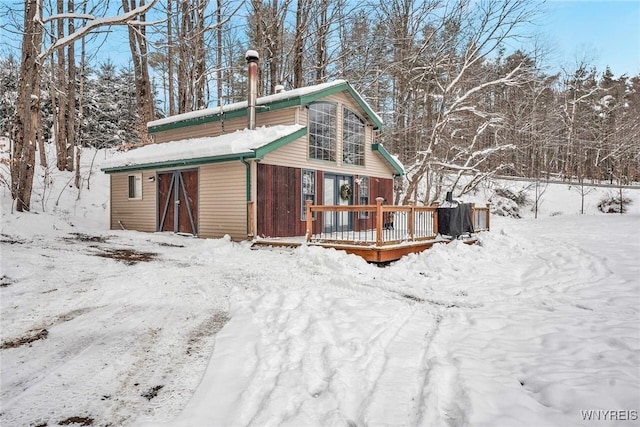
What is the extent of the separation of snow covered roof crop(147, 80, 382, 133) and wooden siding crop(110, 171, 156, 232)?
2564 mm

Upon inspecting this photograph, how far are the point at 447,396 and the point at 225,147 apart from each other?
9.46m

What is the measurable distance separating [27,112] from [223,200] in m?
7.23

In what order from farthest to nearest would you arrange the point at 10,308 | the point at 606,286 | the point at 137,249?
1. the point at 137,249
2. the point at 606,286
3. the point at 10,308

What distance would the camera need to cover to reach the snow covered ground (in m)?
2.45

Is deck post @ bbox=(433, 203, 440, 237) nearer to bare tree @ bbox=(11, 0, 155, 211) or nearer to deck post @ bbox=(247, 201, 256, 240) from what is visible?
deck post @ bbox=(247, 201, 256, 240)

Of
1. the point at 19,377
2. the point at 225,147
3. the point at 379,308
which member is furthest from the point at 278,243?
the point at 19,377

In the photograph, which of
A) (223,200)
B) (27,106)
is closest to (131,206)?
(27,106)

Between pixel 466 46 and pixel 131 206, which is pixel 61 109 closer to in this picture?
pixel 131 206

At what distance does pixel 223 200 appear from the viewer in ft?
36.6

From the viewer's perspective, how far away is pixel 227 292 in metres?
5.43

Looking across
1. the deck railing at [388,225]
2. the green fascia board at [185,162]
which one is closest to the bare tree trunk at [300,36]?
the green fascia board at [185,162]

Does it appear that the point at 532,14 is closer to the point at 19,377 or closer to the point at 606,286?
the point at 606,286

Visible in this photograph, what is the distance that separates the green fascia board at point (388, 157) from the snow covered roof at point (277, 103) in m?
0.92

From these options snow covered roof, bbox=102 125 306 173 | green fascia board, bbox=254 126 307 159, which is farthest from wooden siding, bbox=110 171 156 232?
green fascia board, bbox=254 126 307 159
